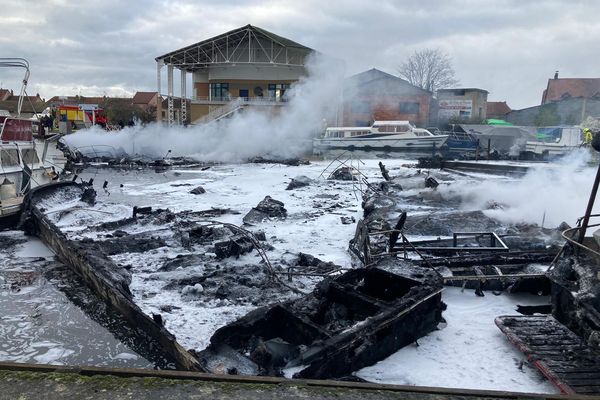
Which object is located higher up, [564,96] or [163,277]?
[564,96]

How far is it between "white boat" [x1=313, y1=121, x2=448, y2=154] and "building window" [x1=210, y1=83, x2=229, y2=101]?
1526 cm

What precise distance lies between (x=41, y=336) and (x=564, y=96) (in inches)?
2289

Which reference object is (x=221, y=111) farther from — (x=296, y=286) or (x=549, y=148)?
(x=296, y=286)

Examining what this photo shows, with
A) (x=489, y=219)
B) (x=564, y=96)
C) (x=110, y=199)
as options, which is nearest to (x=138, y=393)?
(x=489, y=219)

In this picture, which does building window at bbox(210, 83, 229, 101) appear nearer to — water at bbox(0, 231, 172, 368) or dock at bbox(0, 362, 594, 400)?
water at bbox(0, 231, 172, 368)

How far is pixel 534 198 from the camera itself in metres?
11.7

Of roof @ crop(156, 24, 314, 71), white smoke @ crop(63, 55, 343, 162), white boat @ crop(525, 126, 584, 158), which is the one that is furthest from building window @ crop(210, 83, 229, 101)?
white boat @ crop(525, 126, 584, 158)

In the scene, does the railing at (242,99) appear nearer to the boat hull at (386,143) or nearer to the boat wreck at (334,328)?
the boat hull at (386,143)

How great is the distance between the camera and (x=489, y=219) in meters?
10.6

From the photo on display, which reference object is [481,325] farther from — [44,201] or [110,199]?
[110,199]

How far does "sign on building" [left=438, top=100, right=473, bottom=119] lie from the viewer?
5300 cm

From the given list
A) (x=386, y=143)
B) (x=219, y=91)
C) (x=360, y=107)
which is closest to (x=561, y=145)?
(x=386, y=143)

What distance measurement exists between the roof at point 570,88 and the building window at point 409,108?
20739 mm

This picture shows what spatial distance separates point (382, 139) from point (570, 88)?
35578mm
